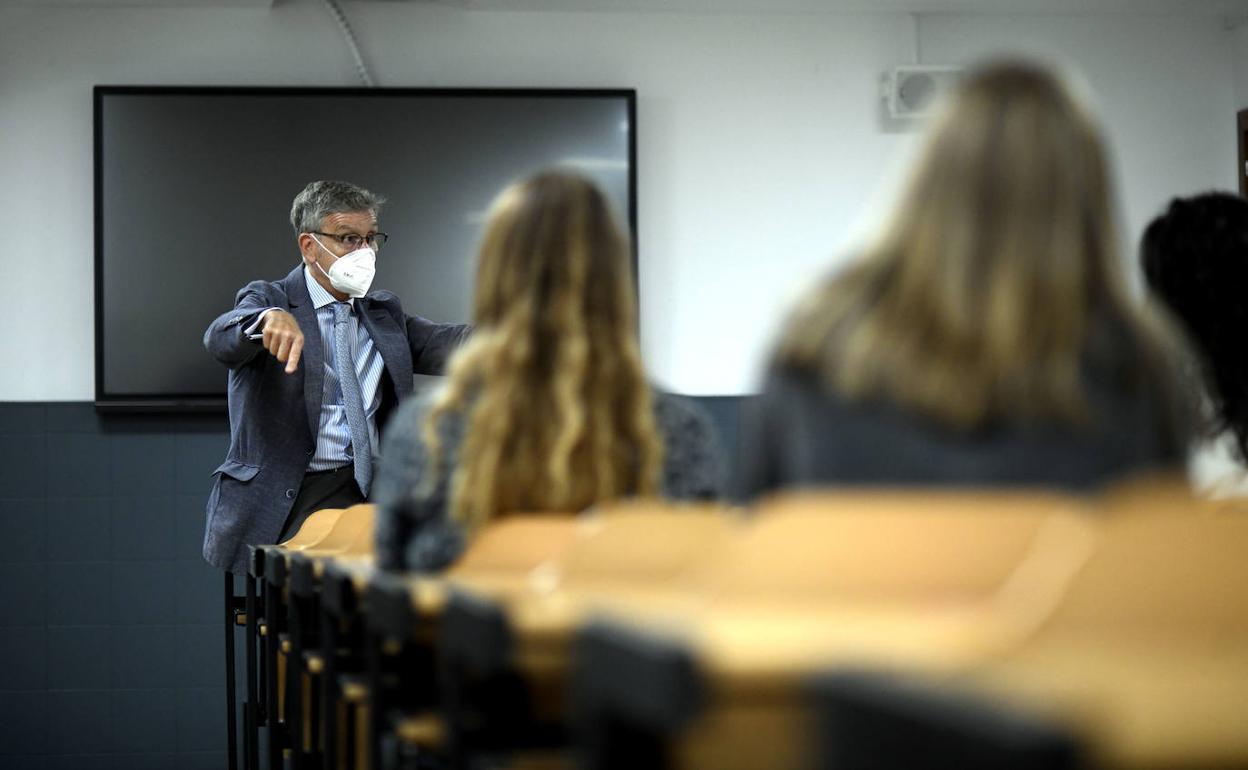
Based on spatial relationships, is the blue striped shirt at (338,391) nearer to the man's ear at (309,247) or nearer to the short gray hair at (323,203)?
the man's ear at (309,247)

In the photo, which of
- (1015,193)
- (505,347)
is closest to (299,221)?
(505,347)

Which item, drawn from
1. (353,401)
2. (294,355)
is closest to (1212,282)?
(294,355)

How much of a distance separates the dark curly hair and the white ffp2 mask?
236cm

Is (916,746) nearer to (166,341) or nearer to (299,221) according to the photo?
(299,221)

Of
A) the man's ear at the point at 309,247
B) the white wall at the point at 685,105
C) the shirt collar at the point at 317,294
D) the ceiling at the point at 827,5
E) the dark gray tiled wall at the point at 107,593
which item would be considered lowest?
the dark gray tiled wall at the point at 107,593

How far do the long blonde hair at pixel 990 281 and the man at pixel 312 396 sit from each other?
9.72 ft

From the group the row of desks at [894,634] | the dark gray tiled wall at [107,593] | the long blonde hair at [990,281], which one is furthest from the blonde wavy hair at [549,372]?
the dark gray tiled wall at [107,593]

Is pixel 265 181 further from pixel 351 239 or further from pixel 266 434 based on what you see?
pixel 266 434

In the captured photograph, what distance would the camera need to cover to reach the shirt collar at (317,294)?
448 cm

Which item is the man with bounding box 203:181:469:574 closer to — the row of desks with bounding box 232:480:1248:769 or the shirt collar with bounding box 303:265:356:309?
the shirt collar with bounding box 303:265:356:309

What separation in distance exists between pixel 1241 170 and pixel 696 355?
2.44 metres

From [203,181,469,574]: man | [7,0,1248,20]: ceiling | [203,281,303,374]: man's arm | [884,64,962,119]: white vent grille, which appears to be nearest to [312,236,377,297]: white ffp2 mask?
[203,181,469,574]: man

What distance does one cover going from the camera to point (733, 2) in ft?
20.2

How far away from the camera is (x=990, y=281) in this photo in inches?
57.1
